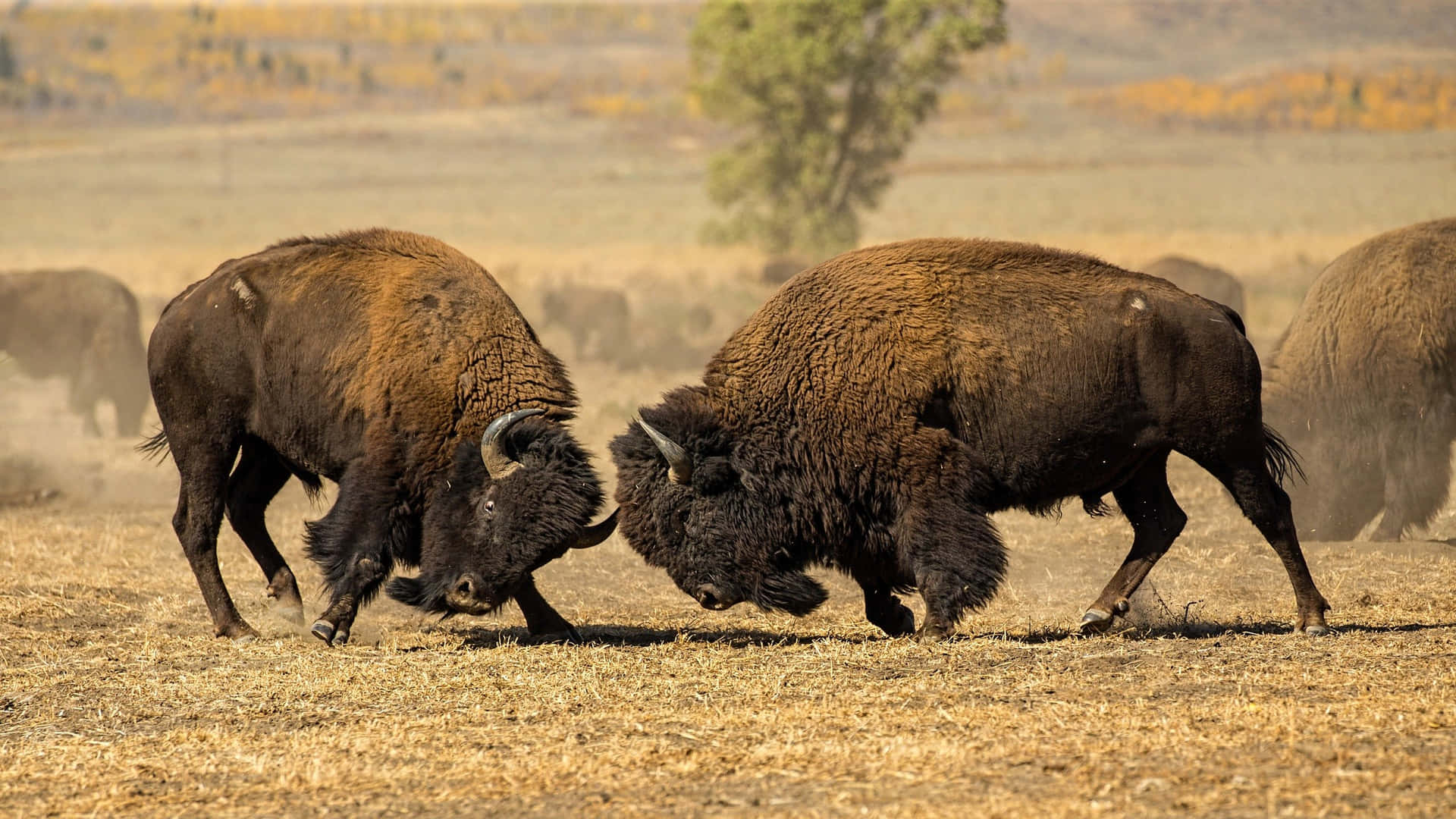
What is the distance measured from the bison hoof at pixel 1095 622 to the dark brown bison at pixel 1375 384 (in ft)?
15.0

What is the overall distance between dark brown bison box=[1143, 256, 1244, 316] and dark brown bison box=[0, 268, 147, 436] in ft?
45.3

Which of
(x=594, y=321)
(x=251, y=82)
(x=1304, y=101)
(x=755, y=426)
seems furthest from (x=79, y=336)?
(x=251, y=82)

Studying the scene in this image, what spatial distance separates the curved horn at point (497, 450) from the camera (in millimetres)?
8102

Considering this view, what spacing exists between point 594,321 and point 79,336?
365 inches

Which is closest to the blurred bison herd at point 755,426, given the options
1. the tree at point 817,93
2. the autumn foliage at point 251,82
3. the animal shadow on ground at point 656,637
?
the animal shadow on ground at point 656,637

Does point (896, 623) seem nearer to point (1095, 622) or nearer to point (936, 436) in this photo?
point (1095, 622)

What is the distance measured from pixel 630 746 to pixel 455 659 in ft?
7.00

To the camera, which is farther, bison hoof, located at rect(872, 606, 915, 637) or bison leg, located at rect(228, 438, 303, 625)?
bison leg, located at rect(228, 438, 303, 625)

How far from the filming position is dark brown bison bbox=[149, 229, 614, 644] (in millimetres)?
8188

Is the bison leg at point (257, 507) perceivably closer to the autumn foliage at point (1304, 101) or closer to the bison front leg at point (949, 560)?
the bison front leg at point (949, 560)

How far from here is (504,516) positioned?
26.7 ft

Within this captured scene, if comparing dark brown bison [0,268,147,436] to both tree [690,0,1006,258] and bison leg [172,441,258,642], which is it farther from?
tree [690,0,1006,258]

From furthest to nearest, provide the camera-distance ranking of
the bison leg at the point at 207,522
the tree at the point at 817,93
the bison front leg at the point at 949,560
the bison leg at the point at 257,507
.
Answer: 1. the tree at the point at 817,93
2. the bison leg at the point at 257,507
3. the bison leg at the point at 207,522
4. the bison front leg at the point at 949,560

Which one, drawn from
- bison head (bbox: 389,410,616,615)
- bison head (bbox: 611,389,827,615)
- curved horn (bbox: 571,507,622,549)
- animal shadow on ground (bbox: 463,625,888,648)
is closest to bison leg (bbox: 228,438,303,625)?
animal shadow on ground (bbox: 463,625,888,648)
